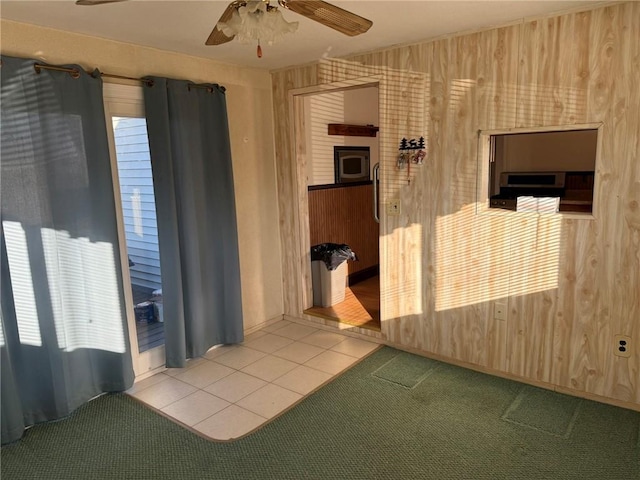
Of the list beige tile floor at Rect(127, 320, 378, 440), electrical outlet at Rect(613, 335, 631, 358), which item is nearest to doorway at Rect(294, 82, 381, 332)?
beige tile floor at Rect(127, 320, 378, 440)

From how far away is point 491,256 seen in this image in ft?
9.80

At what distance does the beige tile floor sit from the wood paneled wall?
0.61m

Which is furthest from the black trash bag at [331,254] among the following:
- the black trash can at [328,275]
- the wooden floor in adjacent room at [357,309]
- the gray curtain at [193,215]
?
the gray curtain at [193,215]

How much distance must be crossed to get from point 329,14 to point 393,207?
1.82 metres

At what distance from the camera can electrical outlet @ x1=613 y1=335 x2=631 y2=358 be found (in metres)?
2.58

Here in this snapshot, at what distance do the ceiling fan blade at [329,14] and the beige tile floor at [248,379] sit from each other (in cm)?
217

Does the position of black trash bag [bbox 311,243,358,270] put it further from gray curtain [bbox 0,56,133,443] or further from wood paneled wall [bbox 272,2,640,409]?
gray curtain [bbox 0,56,133,443]

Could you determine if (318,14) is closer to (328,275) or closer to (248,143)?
(248,143)

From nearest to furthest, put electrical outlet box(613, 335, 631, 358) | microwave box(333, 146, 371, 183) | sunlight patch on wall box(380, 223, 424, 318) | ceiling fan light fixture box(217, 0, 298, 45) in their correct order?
ceiling fan light fixture box(217, 0, 298, 45) → electrical outlet box(613, 335, 631, 358) → sunlight patch on wall box(380, 223, 424, 318) → microwave box(333, 146, 371, 183)

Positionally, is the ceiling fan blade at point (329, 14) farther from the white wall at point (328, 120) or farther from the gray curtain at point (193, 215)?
the white wall at point (328, 120)

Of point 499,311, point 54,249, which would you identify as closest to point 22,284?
point 54,249

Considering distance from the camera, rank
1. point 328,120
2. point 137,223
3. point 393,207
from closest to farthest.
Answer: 1. point 137,223
2. point 393,207
3. point 328,120

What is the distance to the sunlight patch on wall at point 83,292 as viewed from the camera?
2.55 metres

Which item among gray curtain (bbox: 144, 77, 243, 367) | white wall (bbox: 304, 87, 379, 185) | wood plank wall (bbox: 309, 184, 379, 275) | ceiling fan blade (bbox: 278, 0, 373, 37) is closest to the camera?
ceiling fan blade (bbox: 278, 0, 373, 37)
